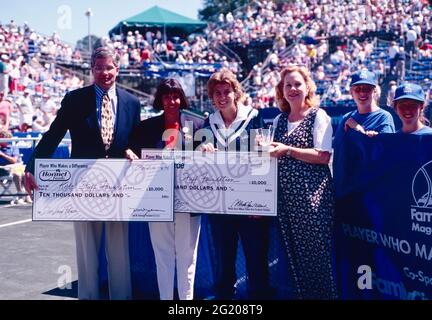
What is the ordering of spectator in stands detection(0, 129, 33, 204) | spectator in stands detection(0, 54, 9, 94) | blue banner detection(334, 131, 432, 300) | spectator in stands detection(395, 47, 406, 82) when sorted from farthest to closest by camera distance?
spectator in stands detection(395, 47, 406, 82) → spectator in stands detection(0, 54, 9, 94) → spectator in stands detection(0, 129, 33, 204) → blue banner detection(334, 131, 432, 300)

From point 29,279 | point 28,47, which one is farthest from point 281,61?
point 29,279

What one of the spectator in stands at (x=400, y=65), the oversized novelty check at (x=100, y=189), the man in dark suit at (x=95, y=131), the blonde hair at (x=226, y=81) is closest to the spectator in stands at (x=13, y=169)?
the man in dark suit at (x=95, y=131)

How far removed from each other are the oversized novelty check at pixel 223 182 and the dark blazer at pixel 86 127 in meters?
0.31

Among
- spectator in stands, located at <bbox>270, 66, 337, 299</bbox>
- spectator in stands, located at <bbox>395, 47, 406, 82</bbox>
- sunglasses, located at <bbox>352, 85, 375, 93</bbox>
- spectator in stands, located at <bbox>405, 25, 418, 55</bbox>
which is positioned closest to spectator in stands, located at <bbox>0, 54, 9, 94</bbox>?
spectator in stands, located at <bbox>395, 47, 406, 82</bbox>

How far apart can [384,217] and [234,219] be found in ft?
3.53

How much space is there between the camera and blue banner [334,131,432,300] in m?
3.67

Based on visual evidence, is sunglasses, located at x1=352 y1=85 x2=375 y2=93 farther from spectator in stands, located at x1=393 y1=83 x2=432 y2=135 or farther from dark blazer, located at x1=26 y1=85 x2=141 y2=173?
dark blazer, located at x1=26 y1=85 x2=141 y2=173

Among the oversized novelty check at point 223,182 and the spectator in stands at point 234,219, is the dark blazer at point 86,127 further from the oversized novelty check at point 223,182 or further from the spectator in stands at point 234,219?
the spectator in stands at point 234,219

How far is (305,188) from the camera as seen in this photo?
151 inches

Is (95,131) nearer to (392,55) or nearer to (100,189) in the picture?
(100,189)

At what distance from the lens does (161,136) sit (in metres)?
4.12

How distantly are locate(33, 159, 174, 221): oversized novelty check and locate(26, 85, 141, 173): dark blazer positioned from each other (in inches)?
7.8

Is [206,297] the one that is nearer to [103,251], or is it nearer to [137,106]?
[103,251]

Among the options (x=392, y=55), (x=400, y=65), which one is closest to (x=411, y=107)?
(x=400, y=65)
